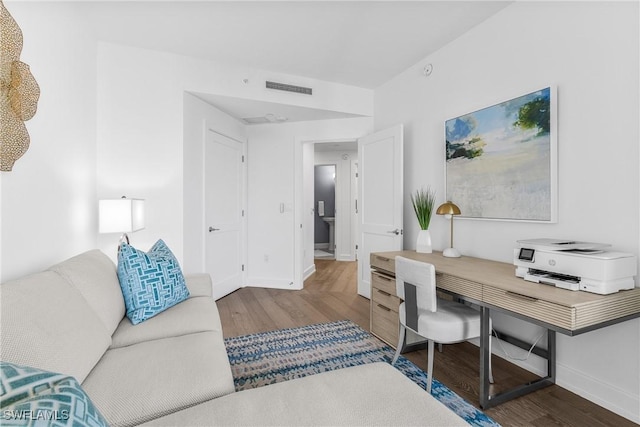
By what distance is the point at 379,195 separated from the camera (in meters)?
3.61

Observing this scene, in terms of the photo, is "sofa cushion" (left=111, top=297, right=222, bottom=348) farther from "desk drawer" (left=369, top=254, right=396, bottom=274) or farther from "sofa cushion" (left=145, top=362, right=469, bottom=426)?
"desk drawer" (left=369, top=254, right=396, bottom=274)

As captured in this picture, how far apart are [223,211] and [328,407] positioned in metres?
3.22

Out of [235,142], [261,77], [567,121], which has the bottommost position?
[567,121]

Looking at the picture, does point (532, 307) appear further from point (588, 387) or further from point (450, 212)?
point (450, 212)

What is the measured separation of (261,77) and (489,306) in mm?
3094

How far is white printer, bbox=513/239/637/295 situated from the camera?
1.49 metres

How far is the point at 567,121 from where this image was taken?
196cm

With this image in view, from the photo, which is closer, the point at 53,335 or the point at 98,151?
the point at 53,335

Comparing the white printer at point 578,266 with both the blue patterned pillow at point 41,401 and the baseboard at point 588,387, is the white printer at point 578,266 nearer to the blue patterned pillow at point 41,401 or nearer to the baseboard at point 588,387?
the baseboard at point 588,387

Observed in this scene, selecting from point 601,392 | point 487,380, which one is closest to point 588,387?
point 601,392

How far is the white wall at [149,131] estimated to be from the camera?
2818mm

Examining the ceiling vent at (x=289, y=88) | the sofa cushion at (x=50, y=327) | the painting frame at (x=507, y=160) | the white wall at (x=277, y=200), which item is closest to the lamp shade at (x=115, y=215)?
the sofa cushion at (x=50, y=327)

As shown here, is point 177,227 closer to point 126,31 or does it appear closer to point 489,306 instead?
point 126,31

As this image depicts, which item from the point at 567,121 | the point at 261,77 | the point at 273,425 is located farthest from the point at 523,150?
the point at 261,77
